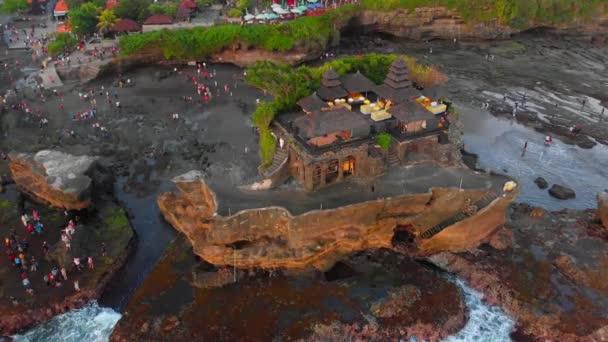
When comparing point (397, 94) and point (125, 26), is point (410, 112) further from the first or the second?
point (125, 26)

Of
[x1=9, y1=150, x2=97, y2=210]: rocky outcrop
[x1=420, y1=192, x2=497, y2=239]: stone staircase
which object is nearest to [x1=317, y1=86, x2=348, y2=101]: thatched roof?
[x1=420, y1=192, x2=497, y2=239]: stone staircase

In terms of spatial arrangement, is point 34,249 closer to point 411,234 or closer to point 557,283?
point 411,234

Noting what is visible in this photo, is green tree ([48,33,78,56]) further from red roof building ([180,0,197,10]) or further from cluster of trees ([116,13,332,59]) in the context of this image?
red roof building ([180,0,197,10])

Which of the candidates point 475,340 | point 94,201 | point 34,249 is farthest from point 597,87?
point 34,249

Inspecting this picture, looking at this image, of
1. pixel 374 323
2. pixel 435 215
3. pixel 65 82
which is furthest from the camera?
pixel 65 82

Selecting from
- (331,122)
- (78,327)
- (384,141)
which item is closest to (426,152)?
(384,141)

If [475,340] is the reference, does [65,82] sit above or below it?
above
